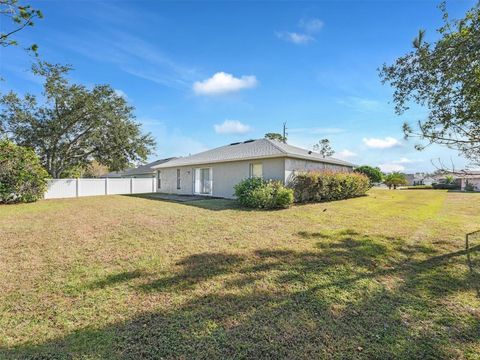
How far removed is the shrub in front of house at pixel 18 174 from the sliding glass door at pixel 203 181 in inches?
385

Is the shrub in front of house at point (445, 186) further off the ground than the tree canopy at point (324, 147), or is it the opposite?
the tree canopy at point (324, 147)

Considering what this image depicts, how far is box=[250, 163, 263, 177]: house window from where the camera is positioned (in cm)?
1582

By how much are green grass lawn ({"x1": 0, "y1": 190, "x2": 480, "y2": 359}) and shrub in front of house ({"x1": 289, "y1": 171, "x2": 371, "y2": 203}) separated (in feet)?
22.4

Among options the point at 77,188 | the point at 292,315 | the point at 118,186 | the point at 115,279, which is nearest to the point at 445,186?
the point at 118,186

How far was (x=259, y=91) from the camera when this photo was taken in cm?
1622

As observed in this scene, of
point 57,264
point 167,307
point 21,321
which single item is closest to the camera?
point 21,321

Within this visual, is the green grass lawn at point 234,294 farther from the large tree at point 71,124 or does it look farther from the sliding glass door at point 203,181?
the large tree at point 71,124

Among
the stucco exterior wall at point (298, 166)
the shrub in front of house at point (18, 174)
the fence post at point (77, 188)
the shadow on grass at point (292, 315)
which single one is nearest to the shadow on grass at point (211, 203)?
the stucco exterior wall at point (298, 166)

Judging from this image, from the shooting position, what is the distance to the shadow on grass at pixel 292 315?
2.85 m

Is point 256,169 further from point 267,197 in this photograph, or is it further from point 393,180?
point 393,180

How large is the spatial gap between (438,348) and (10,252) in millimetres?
7906

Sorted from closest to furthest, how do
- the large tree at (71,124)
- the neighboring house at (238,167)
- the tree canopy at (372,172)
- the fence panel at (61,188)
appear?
1. the neighboring house at (238,167)
2. the fence panel at (61,188)
3. the large tree at (71,124)
4. the tree canopy at (372,172)

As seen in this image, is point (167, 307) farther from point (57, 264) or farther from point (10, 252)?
point (10, 252)

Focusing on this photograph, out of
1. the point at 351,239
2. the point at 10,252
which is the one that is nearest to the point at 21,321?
the point at 10,252
